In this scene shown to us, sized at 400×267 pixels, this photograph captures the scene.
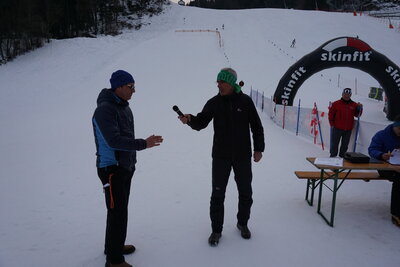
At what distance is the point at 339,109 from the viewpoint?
6.82m

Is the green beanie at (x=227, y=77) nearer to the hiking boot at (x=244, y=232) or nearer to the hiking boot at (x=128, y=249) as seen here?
the hiking boot at (x=244, y=232)

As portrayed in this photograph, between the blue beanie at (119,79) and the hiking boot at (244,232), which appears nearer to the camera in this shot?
the blue beanie at (119,79)

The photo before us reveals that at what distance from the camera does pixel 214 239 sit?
12.0 ft

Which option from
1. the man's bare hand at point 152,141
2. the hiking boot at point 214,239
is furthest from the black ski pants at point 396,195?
the man's bare hand at point 152,141

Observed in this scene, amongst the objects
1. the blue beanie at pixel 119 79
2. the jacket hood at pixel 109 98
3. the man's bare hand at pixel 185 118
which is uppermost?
the blue beanie at pixel 119 79

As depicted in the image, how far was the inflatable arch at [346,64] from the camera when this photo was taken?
10.6 metres

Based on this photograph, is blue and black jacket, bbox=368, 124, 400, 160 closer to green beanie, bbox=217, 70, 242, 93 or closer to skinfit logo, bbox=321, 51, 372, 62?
green beanie, bbox=217, 70, 242, 93

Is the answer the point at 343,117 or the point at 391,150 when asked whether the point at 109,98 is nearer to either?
the point at 391,150

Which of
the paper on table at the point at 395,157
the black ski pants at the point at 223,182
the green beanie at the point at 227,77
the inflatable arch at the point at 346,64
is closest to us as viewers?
the green beanie at the point at 227,77

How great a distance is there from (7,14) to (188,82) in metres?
14.8

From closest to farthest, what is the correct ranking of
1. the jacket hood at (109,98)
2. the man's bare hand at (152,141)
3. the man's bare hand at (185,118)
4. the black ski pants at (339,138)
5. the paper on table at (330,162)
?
the jacket hood at (109,98) < the man's bare hand at (152,141) < the man's bare hand at (185,118) < the paper on table at (330,162) < the black ski pants at (339,138)

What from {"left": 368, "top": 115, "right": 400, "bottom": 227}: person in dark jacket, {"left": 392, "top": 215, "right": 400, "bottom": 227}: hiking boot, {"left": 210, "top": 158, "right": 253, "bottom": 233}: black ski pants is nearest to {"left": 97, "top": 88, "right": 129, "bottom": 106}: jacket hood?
{"left": 210, "top": 158, "right": 253, "bottom": 233}: black ski pants

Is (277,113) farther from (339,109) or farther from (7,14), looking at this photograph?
(7,14)

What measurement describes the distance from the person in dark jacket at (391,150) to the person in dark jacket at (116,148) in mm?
3250
